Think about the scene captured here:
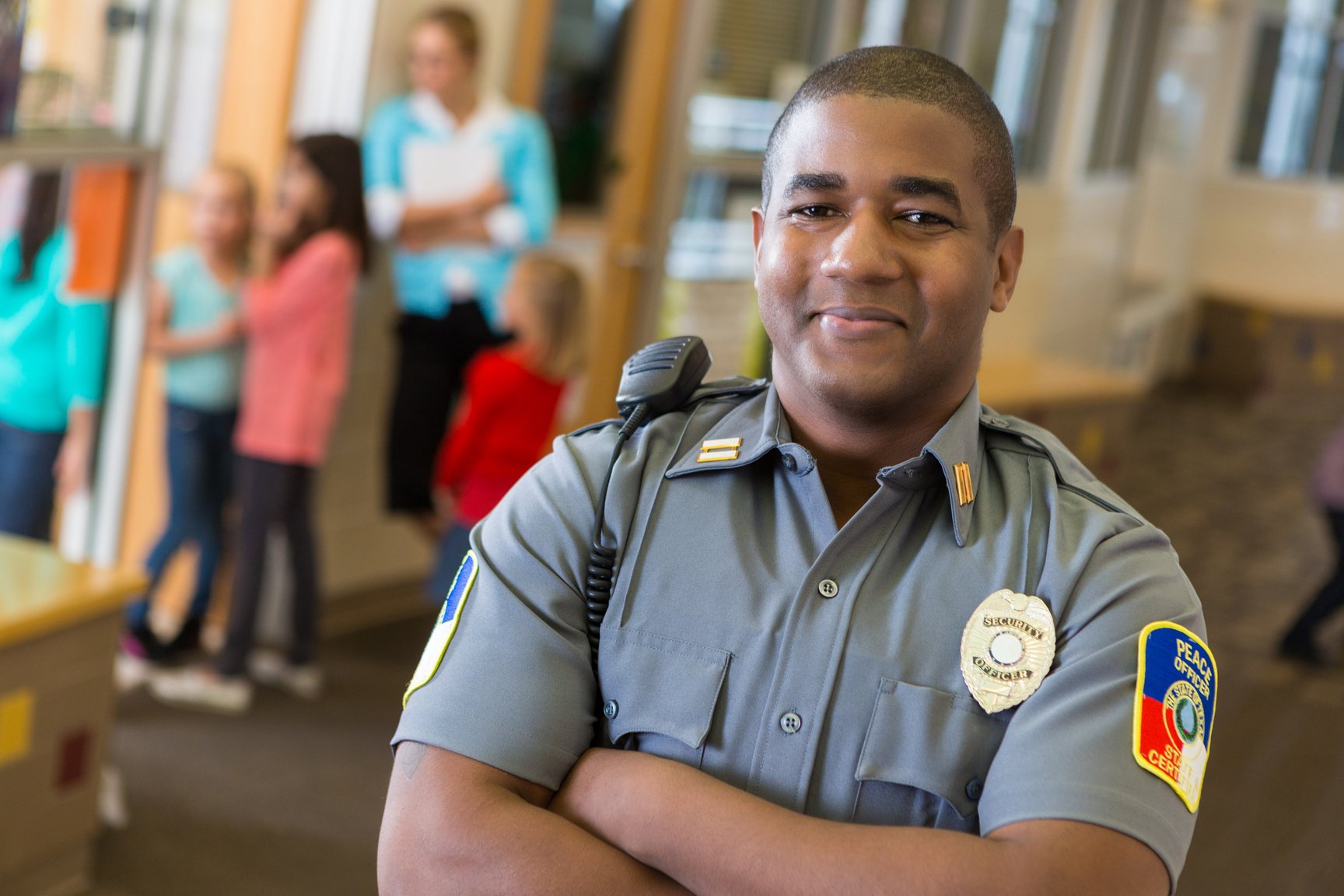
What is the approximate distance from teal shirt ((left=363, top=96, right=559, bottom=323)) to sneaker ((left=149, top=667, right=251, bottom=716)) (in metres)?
1.05

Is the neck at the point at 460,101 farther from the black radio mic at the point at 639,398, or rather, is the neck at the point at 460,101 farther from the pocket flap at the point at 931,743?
the pocket flap at the point at 931,743

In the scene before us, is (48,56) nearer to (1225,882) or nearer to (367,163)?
(367,163)

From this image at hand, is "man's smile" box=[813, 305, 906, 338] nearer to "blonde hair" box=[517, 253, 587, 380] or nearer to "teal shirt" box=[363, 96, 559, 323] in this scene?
"blonde hair" box=[517, 253, 587, 380]

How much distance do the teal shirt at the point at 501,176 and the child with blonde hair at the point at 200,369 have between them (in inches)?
16.9

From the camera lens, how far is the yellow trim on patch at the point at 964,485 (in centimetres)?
120

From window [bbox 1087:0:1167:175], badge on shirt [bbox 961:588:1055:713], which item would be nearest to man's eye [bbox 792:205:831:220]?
badge on shirt [bbox 961:588:1055:713]

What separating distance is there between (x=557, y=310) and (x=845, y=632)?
2.32 metres

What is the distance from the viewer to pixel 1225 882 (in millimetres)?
3393

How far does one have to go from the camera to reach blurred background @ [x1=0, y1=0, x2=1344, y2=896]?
2742 millimetres

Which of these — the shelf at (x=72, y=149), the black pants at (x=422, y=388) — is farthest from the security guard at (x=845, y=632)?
the black pants at (x=422, y=388)

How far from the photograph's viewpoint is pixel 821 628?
3.88 ft

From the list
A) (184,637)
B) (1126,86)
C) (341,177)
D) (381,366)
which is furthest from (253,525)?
(1126,86)

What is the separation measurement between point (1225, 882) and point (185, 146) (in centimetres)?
303

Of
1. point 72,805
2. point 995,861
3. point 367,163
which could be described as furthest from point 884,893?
point 367,163
